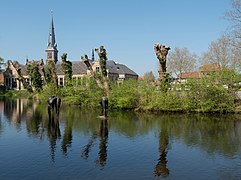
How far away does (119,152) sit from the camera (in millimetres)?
11578

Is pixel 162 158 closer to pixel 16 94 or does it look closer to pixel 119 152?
pixel 119 152

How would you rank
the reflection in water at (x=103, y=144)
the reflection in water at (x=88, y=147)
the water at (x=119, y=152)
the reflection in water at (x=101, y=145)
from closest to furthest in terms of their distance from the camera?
the water at (x=119, y=152)
the reflection in water at (x=103, y=144)
the reflection in water at (x=101, y=145)
the reflection in water at (x=88, y=147)

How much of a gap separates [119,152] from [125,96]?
18.5 metres

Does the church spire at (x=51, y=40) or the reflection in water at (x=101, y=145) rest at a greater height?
the church spire at (x=51, y=40)

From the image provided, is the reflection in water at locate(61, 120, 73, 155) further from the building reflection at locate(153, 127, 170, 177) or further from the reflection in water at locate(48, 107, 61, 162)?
the building reflection at locate(153, 127, 170, 177)

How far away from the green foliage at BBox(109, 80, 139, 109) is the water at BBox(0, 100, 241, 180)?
11431 mm

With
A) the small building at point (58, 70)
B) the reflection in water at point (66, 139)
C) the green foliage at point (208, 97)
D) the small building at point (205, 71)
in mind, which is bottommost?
the reflection in water at point (66, 139)

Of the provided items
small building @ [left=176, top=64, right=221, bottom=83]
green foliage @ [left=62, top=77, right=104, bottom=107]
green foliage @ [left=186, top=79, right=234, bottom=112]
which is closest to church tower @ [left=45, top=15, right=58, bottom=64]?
small building @ [left=176, top=64, right=221, bottom=83]

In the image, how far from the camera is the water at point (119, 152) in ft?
29.3

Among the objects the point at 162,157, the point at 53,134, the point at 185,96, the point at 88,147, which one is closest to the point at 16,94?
the point at 185,96

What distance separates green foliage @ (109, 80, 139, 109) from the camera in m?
29.3

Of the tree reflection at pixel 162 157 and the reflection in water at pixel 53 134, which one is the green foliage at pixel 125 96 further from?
the tree reflection at pixel 162 157

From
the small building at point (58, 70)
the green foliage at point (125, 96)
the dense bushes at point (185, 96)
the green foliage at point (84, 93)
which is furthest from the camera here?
the small building at point (58, 70)

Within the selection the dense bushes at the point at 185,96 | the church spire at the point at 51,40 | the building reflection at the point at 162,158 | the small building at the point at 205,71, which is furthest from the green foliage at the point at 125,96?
the church spire at the point at 51,40
